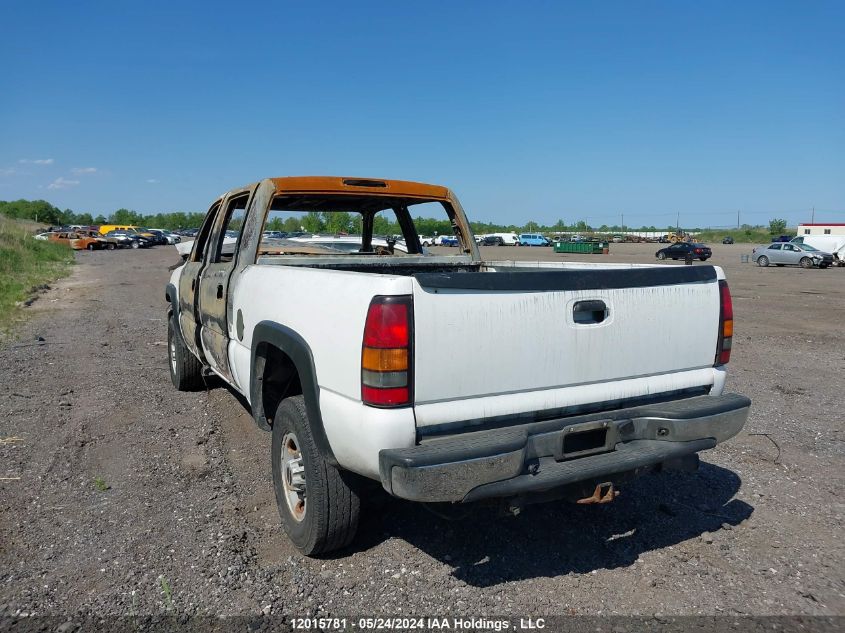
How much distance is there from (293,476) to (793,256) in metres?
37.4

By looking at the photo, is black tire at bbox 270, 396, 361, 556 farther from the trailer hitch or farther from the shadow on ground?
the trailer hitch

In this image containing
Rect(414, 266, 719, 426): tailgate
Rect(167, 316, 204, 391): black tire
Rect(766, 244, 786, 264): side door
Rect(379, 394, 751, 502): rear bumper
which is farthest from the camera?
Rect(766, 244, 786, 264): side door

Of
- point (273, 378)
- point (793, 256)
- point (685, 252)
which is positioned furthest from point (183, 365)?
point (685, 252)

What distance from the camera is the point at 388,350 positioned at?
262 centimetres

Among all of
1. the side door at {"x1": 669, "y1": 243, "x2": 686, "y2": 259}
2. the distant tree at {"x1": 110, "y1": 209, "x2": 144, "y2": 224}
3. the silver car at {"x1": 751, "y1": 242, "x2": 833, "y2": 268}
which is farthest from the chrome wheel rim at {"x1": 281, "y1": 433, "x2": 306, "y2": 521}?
the distant tree at {"x1": 110, "y1": 209, "x2": 144, "y2": 224}

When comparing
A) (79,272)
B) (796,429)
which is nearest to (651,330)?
(796,429)

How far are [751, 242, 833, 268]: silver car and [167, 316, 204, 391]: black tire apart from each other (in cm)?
3551

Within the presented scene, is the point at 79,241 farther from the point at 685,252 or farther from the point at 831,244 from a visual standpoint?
the point at 831,244

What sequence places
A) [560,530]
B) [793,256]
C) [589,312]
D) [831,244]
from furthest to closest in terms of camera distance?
[831,244] → [793,256] → [560,530] → [589,312]

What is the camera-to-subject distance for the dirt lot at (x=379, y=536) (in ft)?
9.92

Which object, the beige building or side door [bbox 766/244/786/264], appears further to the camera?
the beige building

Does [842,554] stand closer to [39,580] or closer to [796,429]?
[796,429]

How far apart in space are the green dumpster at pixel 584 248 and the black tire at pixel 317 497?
53.9 m

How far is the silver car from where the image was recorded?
33.8 metres
